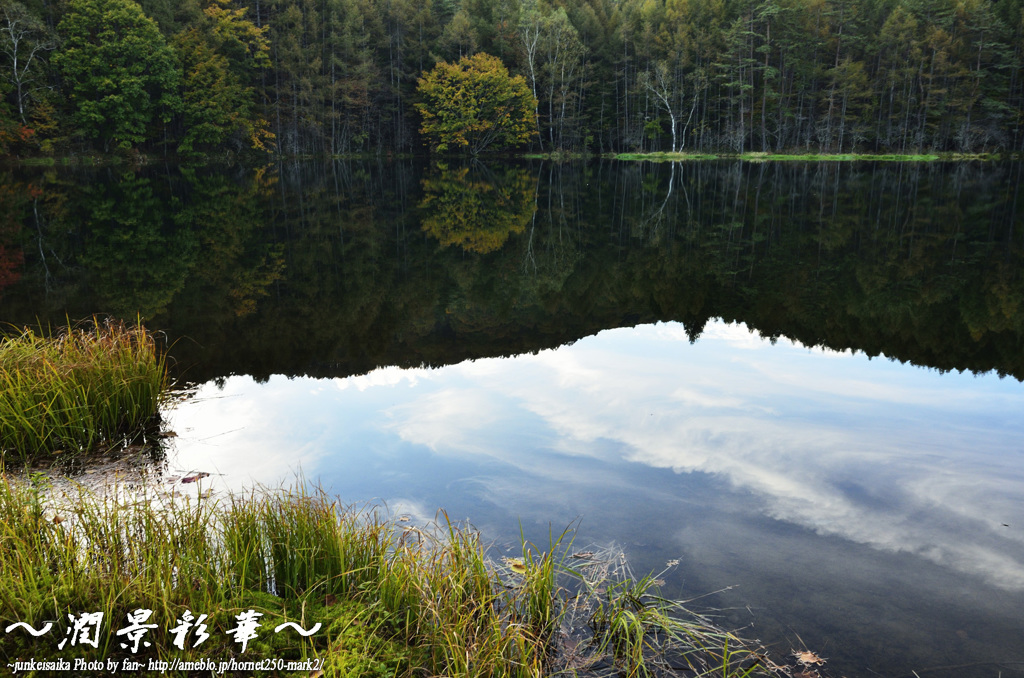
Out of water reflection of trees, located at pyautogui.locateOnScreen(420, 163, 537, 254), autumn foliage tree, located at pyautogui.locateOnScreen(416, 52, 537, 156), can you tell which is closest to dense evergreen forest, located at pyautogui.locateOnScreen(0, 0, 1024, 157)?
autumn foliage tree, located at pyautogui.locateOnScreen(416, 52, 537, 156)

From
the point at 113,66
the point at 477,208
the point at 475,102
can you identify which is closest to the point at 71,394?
the point at 477,208

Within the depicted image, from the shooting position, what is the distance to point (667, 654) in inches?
149

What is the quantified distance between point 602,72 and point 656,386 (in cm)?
6736

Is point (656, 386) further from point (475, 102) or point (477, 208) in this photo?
point (475, 102)

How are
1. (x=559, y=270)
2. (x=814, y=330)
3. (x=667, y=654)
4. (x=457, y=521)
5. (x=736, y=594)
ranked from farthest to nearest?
(x=559, y=270) → (x=814, y=330) → (x=457, y=521) → (x=736, y=594) → (x=667, y=654)

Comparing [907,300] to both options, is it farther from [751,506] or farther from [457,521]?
[457,521]

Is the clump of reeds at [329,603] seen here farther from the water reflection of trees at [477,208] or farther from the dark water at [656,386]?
the water reflection of trees at [477,208]

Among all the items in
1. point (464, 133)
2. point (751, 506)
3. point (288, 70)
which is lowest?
point (751, 506)

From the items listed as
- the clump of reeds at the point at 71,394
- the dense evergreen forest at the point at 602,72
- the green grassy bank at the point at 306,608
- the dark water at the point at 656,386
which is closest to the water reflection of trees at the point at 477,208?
the dark water at the point at 656,386

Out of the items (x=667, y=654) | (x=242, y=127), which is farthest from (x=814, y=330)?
(x=242, y=127)

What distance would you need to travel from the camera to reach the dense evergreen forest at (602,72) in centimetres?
5266

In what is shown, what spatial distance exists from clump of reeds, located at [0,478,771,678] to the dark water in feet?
2.36

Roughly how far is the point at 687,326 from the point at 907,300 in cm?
458

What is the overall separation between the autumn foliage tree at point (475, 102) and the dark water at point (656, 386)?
44428 mm
